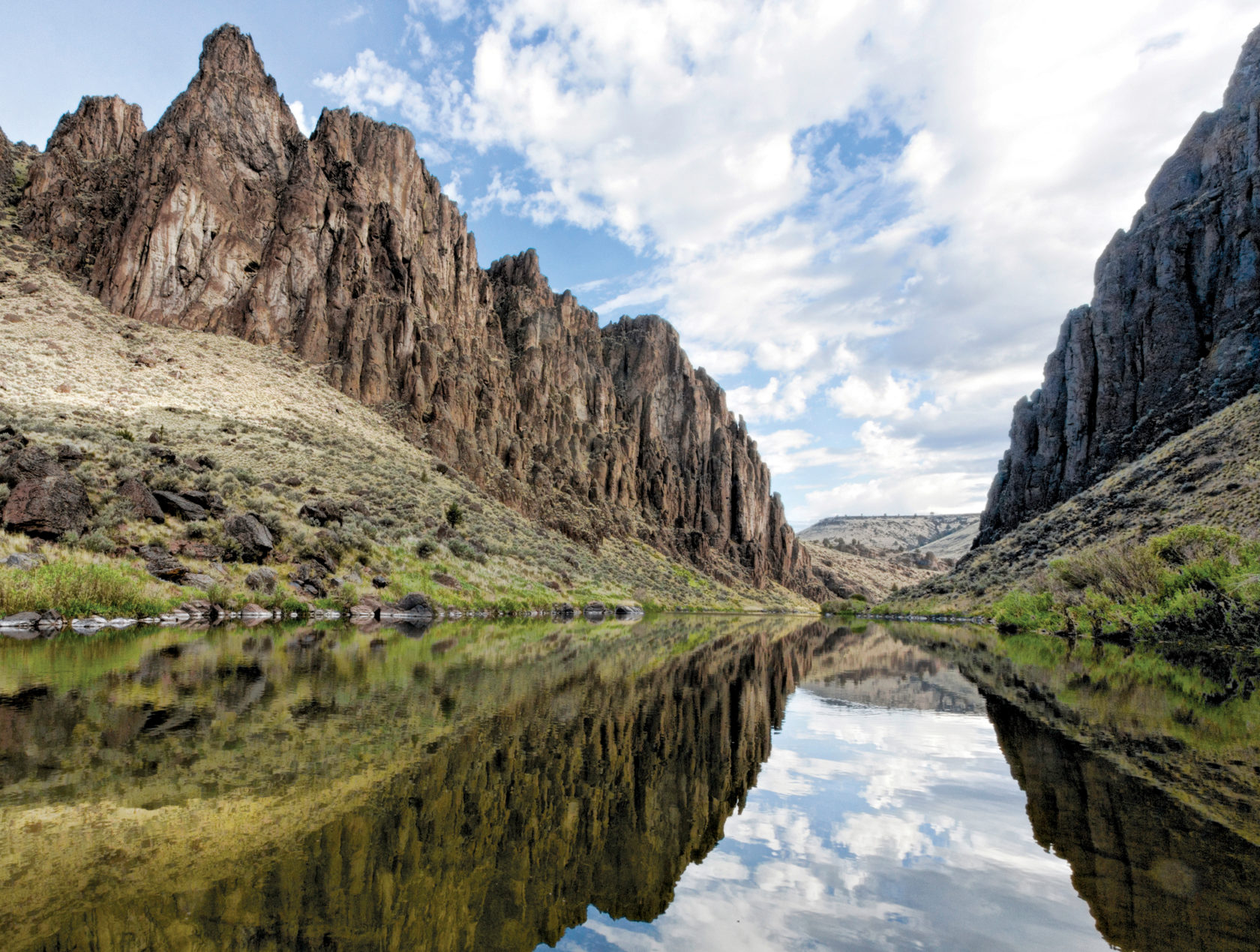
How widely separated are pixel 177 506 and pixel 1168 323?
104546mm

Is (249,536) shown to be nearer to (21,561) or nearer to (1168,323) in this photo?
(21,561)

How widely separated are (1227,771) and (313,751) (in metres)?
11.3

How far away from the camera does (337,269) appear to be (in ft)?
279

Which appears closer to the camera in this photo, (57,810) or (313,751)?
(57,810)

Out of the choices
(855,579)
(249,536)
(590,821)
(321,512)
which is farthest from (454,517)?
(855,579)

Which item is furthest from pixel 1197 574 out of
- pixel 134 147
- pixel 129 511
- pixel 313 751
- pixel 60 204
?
pixel 134 147

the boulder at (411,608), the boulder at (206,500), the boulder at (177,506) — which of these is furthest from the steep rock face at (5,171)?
the boulder at (411,608)

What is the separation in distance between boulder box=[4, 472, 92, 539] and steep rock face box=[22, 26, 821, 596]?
52481mm

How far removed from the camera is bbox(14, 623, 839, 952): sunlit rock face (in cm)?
402

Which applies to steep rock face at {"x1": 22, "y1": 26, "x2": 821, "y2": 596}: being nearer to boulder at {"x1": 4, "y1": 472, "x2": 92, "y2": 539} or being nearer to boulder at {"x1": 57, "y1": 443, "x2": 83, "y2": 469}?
boulder at {"x1": 57, "y1": 443, "x2": 83, "y2": 469}

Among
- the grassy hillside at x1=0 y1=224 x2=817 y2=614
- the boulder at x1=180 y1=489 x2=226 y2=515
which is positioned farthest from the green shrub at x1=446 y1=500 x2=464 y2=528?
the boulder at x1=180 y1=489 x2=226 y2=515

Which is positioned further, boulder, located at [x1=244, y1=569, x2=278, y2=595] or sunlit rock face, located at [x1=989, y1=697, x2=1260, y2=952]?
boulder, located at [x1=244, y1=569, x2=278, y2=595]

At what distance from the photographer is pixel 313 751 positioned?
26.2 ft

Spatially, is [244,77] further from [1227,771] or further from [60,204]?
[1227,771]
